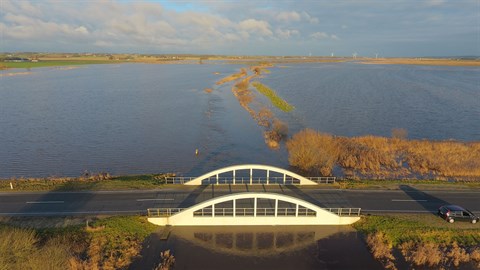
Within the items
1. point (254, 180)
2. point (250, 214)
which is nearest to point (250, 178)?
point (254, 180)

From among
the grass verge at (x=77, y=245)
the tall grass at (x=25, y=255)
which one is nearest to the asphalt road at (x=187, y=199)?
the grass verge at (x=77, y=245)

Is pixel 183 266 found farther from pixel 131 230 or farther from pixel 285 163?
pixel 285 163

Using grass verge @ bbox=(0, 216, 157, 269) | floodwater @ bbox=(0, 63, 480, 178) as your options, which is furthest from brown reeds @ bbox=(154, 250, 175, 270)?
floodwater @ bbox=(0, 63, 480, 178)

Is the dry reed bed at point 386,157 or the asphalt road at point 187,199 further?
the dry reed bed at point 386,157

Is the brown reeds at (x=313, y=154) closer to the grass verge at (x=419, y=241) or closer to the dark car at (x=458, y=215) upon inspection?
the grass verge at (x=419, y=241)

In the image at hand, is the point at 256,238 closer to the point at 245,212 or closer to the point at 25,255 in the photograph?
the point at 245,212

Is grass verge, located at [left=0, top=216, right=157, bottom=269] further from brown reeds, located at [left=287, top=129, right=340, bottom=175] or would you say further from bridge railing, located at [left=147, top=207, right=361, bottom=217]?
brown reeds, located at [left=287, top=129, right=340, bottom=175]

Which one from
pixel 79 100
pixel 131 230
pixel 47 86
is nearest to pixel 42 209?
pixel 131 230
